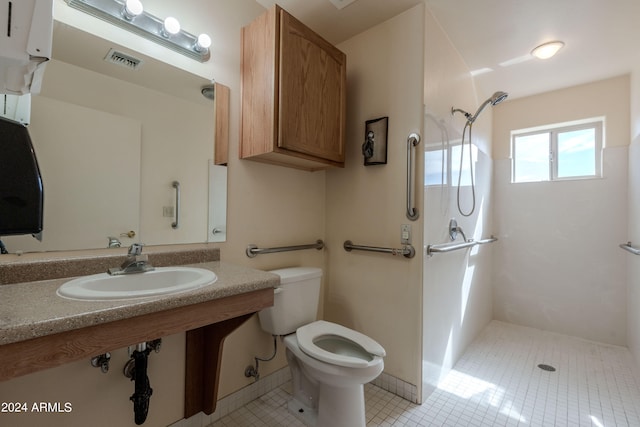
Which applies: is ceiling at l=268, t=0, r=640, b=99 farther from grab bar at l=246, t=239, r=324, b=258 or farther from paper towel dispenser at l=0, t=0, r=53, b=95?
grab bar at l=246, t=239, r=324, b=258

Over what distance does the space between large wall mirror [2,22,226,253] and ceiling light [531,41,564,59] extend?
7.26 feet

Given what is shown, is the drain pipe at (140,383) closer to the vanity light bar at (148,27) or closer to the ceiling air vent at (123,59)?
the ceiling air vent at (123,59)

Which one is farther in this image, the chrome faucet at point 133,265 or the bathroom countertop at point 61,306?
the chrome faucet at point 133,265

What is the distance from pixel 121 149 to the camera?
1179mm

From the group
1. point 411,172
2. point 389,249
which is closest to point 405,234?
point 389,249

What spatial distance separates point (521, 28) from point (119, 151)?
2370 millimetres

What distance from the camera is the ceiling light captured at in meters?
1.92

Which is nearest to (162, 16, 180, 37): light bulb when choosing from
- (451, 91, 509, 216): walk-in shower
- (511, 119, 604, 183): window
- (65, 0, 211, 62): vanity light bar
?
(65, 0, 211, 62): vanity light bar

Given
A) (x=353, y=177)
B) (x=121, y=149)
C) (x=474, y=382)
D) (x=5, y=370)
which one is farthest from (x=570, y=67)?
(x=5, y=370)

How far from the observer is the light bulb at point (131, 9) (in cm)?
111

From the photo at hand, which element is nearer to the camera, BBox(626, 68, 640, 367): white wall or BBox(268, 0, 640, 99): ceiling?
BBox(268, 0, 640, 99): ceiling

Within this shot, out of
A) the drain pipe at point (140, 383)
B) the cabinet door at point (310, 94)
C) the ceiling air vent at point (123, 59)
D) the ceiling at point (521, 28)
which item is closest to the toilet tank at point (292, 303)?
the drain pipe at point (140, 383)

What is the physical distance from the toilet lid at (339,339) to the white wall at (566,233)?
7.11ft

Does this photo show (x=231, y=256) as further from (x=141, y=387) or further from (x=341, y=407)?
(x=341, y=407)
